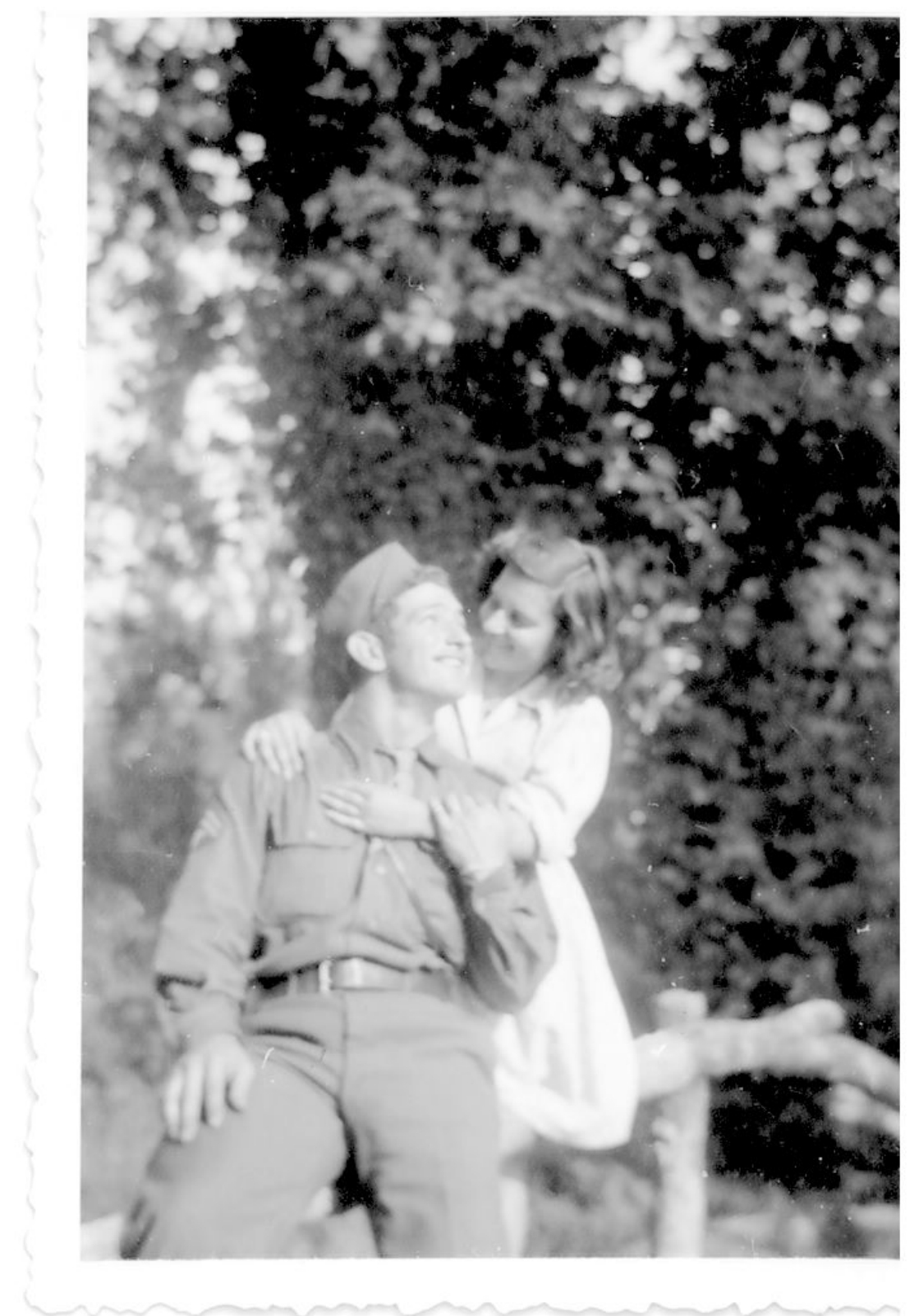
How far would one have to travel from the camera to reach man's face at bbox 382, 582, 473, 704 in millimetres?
2088

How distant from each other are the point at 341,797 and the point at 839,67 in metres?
1.13

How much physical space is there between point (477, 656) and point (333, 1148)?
61 cm

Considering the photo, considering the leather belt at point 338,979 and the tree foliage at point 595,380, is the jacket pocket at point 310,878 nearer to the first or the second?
the leather belt at point 338,979

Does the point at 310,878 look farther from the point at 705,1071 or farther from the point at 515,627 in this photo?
the point at 705,1071

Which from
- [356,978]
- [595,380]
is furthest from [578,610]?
[356,978]

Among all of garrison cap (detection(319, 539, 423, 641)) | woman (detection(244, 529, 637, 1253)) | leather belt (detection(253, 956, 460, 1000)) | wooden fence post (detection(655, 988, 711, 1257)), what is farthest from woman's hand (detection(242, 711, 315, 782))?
wooden fence post (detection(655, 988, 711, 1257))

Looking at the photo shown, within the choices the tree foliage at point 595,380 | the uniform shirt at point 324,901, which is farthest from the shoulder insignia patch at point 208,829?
the tree foliage at point 595,380

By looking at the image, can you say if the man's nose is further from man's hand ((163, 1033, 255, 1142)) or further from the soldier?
man's hand ((163, 1033, 255, 1142))

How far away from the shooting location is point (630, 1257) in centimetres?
206

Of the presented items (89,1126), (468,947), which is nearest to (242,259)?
(468,947)

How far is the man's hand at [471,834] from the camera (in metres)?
2.05

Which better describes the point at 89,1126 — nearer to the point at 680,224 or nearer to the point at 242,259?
the point at 242,259

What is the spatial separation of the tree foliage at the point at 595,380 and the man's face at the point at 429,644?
2.1 inches
